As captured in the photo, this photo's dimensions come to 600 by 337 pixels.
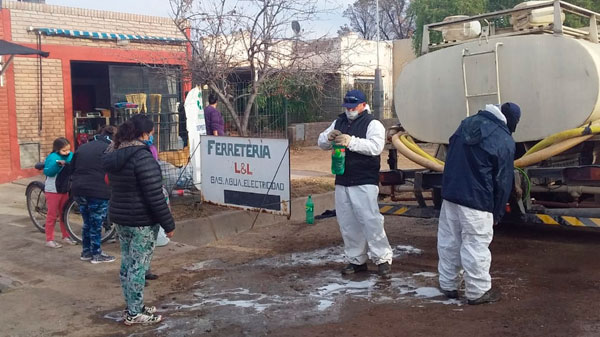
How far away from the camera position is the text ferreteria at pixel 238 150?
8998 millimetres

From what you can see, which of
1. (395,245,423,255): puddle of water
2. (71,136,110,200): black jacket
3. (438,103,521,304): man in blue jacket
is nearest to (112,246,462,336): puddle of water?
(438,103,521,304): man in blue jacket

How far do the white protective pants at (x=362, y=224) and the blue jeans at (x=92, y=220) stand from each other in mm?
2838

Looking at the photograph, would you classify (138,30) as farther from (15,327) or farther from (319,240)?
(15,327)

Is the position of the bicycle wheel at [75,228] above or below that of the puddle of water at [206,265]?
above

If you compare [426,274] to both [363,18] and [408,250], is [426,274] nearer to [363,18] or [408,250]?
[408,250]

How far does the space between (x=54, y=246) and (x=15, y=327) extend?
286cm

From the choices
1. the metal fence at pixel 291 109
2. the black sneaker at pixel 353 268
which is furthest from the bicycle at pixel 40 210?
the metal fence at pixel 291 109

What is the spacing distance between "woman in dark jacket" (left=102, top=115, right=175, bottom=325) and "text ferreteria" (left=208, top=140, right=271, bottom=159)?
3.46m

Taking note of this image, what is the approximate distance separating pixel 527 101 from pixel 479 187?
1762mm

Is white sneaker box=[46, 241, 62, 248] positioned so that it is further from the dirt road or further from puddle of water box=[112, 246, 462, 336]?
puddle of water box=[112, 246, 462, 336]

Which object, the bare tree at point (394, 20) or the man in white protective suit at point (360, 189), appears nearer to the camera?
the man in white protective suit at point (360, 189)

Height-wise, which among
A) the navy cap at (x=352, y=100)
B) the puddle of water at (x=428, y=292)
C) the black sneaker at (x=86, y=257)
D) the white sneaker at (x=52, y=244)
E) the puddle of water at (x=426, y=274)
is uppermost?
the navy cap at (x=352, y=100)

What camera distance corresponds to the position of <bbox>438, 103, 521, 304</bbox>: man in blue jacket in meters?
5.57

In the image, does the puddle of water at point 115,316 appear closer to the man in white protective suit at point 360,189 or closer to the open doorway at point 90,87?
the man in white protective suit at point 360,189
